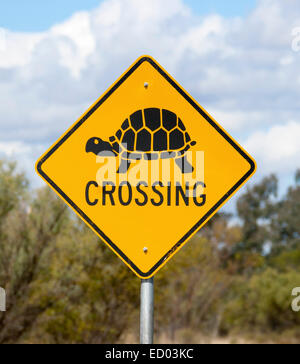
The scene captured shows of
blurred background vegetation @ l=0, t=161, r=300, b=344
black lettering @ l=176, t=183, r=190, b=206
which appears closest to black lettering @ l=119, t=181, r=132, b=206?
black lettering @ l=176, t=183, r=190, b=206

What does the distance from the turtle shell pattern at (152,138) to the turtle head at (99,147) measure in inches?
1.3

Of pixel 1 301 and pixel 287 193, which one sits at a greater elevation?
pixel 287 193

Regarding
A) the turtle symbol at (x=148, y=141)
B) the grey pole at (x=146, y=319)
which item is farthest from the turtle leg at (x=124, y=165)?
the grey pole at (x=146, y=319)

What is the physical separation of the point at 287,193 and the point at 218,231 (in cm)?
2150

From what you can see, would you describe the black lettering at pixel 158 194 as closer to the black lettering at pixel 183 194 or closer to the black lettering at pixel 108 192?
the black lettering at pixel 183 194

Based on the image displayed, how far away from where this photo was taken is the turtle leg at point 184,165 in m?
3.73

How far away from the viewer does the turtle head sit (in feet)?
12.4

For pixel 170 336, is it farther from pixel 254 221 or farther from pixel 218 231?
pixel 254 221

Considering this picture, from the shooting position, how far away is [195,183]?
3742 mm

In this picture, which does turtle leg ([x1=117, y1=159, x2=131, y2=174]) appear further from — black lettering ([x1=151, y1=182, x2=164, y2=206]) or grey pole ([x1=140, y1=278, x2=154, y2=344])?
grey pole ([x1=140, y1=278, x2=154, y2=344])

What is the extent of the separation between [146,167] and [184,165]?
0.75 feet

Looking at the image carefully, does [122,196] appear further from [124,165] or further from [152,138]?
[152,138]

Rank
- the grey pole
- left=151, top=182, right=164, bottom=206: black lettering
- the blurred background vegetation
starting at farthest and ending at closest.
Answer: the blurred background vegetation
left=151, top=182, right=164, bottom=206: black lettering
the grey pole
